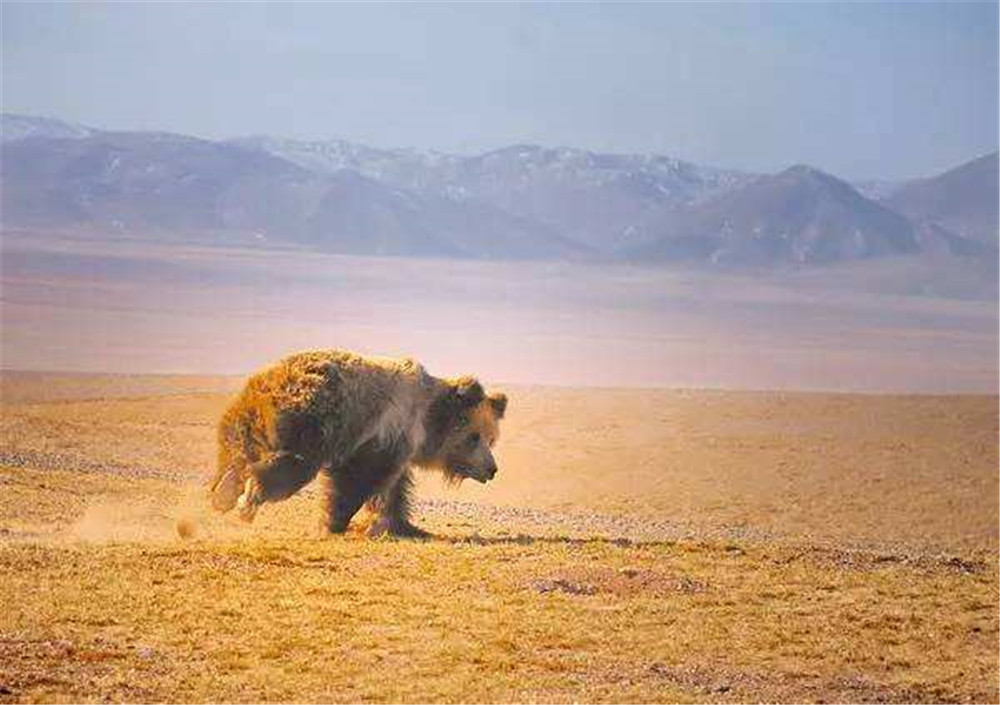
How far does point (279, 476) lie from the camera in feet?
43.0

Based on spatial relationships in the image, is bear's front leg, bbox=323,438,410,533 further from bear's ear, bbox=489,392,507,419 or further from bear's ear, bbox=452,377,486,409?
bear's ear, bbox=489,392,507,419

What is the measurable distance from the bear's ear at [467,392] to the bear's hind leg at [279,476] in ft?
7.69

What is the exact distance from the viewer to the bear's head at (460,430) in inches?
595

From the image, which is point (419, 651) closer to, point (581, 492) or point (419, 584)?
point (419, 584)

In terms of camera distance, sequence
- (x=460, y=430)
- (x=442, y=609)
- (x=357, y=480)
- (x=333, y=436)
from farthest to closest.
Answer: (x=460, y=430)
(x=357, y=480)
(x=333, y=436)
(x=442, y=609)

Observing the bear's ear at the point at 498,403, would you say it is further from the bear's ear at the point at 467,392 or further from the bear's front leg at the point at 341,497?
the bear's front leg at the point at 341,497

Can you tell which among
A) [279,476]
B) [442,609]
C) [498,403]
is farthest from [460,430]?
[442,609]

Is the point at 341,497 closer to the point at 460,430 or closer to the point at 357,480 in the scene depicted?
the point at 357,480

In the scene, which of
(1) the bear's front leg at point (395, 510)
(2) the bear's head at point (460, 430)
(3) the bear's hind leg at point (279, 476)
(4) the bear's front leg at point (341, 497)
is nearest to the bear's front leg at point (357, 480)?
(4) the bear's front leg at point (341, 497)

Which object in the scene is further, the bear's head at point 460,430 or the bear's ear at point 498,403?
the bear's ear at point 498,403

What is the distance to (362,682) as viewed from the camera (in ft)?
28.2

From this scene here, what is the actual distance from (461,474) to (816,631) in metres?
5.33

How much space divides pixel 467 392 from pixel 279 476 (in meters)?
2.66

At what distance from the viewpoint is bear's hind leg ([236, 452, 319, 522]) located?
13125 millimetres
